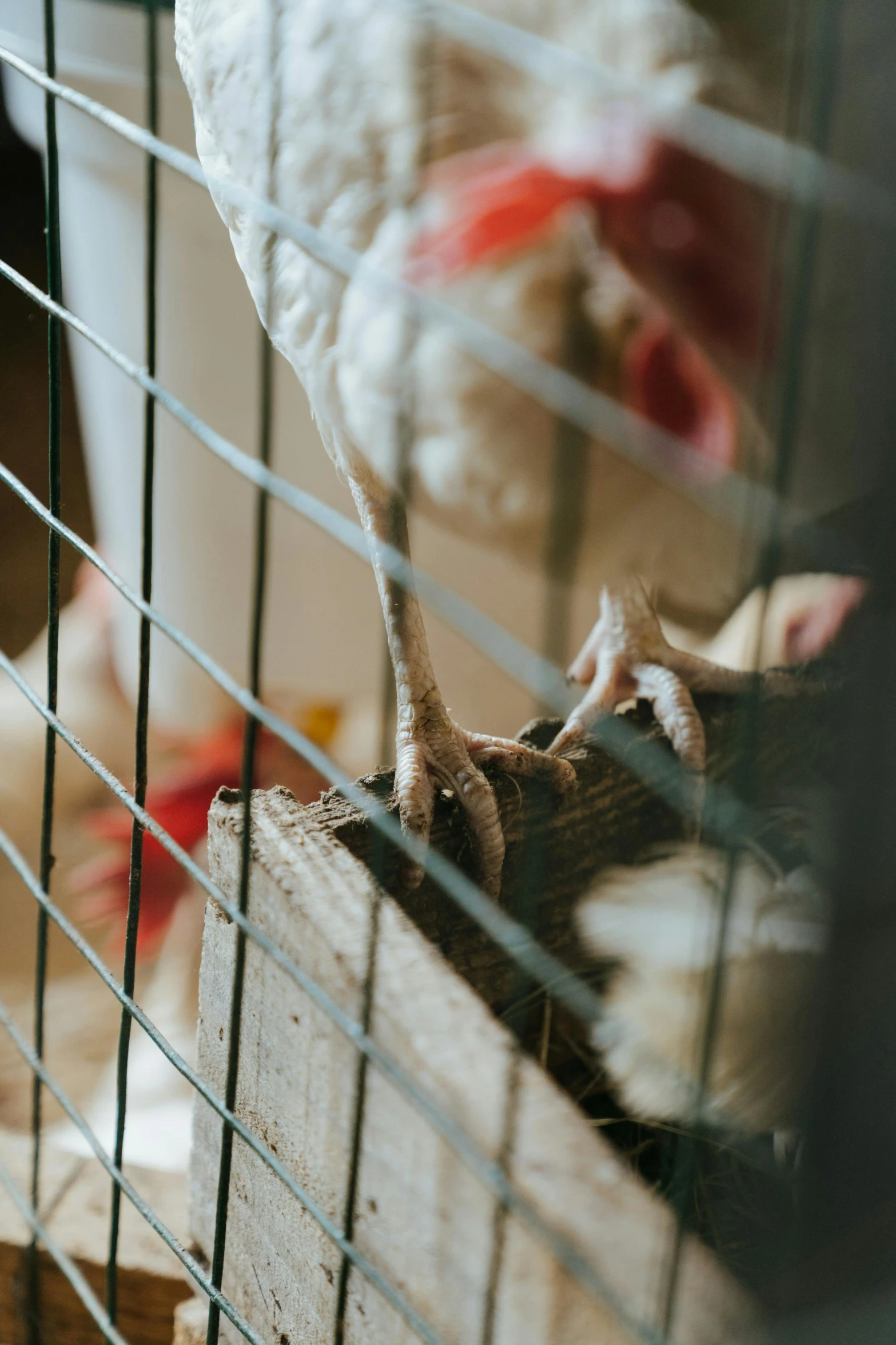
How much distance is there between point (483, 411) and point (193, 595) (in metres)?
1.04

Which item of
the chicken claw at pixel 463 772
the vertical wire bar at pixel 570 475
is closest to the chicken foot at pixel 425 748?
the chicken claw at pixel 463 772

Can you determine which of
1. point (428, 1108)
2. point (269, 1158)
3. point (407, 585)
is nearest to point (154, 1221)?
point (269, 1158)

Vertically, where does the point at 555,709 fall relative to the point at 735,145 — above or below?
below

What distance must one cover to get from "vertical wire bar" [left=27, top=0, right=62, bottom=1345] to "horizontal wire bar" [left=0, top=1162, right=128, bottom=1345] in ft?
0.03

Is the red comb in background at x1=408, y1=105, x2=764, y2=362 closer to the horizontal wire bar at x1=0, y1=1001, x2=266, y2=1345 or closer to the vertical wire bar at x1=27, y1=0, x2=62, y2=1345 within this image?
the vertical wire bar at x1=27, y1=0, x2=62, y2=1345

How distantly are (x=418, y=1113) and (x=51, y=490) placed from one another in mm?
301

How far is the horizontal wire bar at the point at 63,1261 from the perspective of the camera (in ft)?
1.91

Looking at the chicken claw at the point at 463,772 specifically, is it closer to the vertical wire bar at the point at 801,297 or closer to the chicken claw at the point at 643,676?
the chicken claw at the point at 643,676

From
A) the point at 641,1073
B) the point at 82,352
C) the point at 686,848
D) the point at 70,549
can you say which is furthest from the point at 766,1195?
the point at 70,549

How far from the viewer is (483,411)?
45 cm

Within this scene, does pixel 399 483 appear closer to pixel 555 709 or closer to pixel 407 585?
pixel 407 585

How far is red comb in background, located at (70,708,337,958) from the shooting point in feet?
4.09

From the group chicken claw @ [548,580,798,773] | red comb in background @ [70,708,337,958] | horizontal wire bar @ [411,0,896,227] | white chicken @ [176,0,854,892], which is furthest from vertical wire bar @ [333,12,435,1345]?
red comb in background @ [70,708,337,958]

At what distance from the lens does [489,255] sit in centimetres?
41
